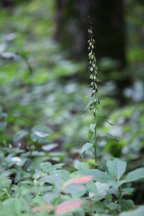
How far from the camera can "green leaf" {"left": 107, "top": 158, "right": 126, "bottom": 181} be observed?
122cm

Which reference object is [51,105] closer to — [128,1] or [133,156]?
[133,156]

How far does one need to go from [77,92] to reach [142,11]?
3.82 meters

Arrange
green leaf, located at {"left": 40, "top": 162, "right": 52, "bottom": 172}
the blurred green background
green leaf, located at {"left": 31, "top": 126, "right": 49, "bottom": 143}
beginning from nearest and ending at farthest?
1. green leaf, located at {"left": 40, "top": 162, "right": 52, "bottom": 172}
2. green leaf, located at {"left": 31, "top": 126, "right": 49, "bottom": 143}
3. the blurred green background

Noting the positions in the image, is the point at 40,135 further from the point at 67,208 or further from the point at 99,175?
the point at 67,208

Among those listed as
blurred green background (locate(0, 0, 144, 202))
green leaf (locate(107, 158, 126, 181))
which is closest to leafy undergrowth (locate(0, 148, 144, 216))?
green leaf (locate(107, 158, 126, 181))

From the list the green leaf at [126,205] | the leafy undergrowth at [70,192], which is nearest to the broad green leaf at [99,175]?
the leafy undergrowth at [70,192]

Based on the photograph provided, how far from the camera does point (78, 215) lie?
115cm

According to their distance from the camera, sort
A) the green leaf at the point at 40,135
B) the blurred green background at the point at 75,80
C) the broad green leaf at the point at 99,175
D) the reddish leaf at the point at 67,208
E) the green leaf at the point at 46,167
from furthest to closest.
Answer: the blurred green background at the point at 75,80 → the green leaf at the point at 40,135 → the green leaf at the point at 46,167 → the broad green leaf at the point at 99,175 → the reddish leaf at the point at 67,208

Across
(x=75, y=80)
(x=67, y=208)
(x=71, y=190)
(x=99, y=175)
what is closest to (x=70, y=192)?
(x=71, y=190)

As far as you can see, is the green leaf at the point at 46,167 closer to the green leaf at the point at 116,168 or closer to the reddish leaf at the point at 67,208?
the green leaf at the point at 116,168

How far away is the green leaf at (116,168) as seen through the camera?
1219 mm

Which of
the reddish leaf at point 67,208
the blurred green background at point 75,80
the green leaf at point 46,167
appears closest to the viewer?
the reddish leaf at point 67,208

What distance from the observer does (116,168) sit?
4.10ft

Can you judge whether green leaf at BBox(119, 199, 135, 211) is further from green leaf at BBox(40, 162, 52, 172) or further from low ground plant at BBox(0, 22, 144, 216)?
green leaf at BBox(40, 162, 52, 172)
